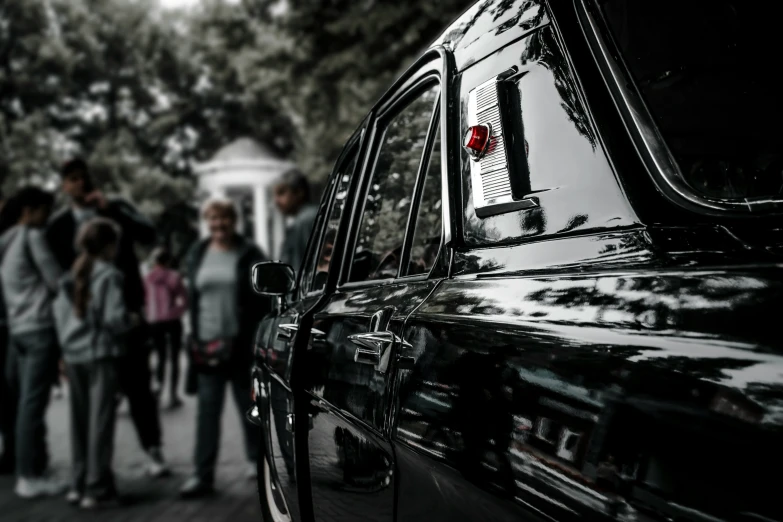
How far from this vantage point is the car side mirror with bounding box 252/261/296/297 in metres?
3.50

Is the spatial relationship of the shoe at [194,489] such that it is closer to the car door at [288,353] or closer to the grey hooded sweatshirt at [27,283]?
the grey hooded sweatshirt at [27,283]

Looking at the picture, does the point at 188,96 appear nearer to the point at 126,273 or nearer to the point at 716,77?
the point at 126,273

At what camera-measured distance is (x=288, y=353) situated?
2910 millimetres

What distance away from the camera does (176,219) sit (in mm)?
35406

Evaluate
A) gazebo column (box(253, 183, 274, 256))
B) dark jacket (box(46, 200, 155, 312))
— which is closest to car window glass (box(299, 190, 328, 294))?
dark jacket (box(46, 200, 155, 312))

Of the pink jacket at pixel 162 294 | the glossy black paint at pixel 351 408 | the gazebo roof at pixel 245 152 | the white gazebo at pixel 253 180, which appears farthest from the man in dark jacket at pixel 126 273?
the gazebo roof at pixel 245 152

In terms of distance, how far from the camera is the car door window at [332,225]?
3.01 m

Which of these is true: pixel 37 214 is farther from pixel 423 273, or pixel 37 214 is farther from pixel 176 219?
pixel 176 219

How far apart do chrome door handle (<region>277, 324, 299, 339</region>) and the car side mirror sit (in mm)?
328

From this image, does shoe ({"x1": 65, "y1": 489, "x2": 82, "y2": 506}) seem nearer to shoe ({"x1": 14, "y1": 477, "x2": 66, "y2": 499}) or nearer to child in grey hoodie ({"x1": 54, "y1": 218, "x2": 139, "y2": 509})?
child in grey hoodie ({"x1": 54, "y1": 218, "x2": 139, "y2": 509})

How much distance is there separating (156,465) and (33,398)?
1.02m

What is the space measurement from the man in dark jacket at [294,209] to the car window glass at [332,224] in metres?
3.04

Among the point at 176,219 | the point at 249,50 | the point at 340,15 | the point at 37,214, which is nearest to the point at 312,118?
the point at 340,15

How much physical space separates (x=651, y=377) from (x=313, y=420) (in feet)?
5.31
